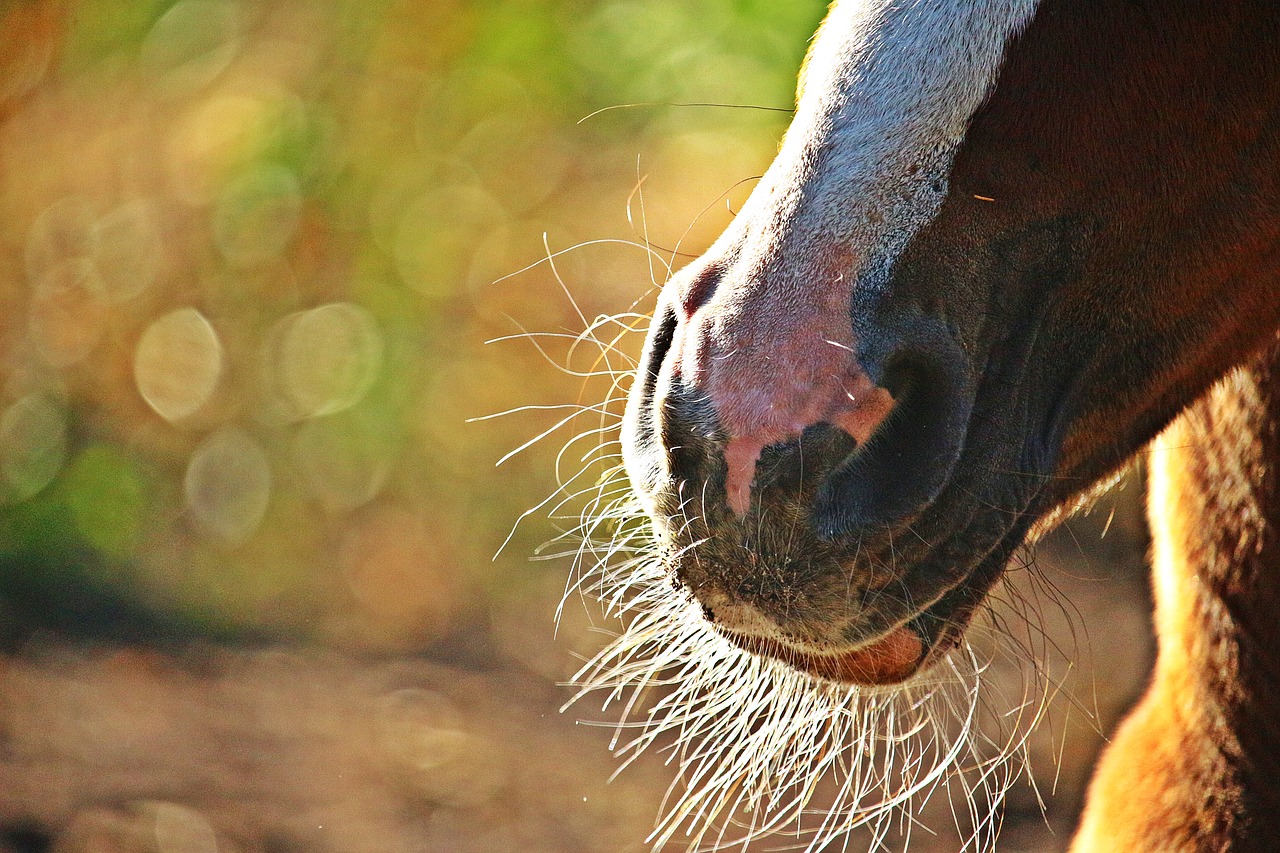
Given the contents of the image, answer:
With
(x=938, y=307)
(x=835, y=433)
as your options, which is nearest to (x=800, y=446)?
(x=835, y=433)

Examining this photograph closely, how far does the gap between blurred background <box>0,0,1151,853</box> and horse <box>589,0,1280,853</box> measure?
254 centimetres

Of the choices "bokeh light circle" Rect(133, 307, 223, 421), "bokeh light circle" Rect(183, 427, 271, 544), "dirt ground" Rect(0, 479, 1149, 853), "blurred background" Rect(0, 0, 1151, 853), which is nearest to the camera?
"dirt ground" Rect(0, 479, 1149, 853)

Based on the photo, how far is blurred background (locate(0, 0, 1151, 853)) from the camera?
3.69m

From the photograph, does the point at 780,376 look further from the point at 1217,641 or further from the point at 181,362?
the point at 181,362

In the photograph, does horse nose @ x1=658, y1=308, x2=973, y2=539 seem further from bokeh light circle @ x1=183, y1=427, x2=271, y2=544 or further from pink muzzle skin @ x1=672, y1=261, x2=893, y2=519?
bokeh light circle @ x1=183, y1=427, x2=271, y2=544

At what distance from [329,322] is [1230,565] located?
339 cm

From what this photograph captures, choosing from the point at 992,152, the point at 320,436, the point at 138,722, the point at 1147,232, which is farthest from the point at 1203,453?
the point at 320,436

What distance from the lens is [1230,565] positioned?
Result: 1.32m

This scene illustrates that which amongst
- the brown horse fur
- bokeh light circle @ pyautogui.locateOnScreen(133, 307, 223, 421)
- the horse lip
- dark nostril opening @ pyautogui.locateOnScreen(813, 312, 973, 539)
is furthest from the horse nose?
bokeh light circle @ pyautogui.locateOnScreen(133, 307, 223, 421)

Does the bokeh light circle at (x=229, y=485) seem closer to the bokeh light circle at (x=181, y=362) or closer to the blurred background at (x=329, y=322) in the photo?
the blurred background at (x=329, y=322)

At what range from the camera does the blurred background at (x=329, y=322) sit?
3.69 metres

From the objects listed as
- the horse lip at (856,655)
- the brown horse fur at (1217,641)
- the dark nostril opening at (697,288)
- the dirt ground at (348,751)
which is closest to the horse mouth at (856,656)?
the horse lip at (856,655)

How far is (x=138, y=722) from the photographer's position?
3.37 metres

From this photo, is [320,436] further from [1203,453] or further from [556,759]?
[1203,453]
